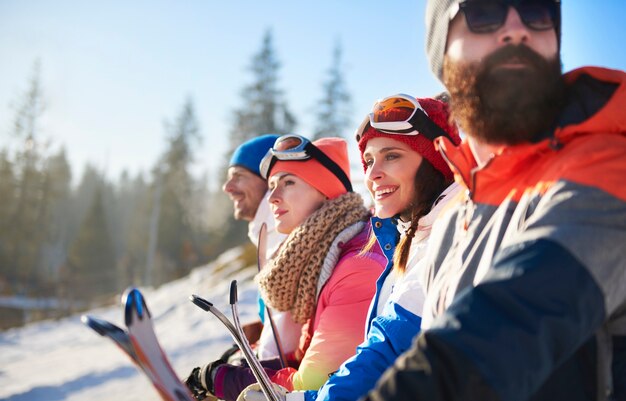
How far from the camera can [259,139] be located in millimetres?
5391

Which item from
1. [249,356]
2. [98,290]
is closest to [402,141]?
[249,356]

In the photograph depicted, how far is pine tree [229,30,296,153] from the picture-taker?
29.5m

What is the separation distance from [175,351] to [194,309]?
3.88m

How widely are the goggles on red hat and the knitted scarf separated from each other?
0.55 m

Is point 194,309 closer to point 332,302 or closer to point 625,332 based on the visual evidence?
point 332,302

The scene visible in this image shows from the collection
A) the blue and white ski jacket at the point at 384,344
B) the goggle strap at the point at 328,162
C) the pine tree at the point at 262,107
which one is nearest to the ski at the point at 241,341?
the blue and white ski jacket at the point at 384,344

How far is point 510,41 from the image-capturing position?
4.62 feet

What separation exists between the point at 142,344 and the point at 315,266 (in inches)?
82.7

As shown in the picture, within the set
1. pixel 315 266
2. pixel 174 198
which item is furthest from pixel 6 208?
pixel 315 266

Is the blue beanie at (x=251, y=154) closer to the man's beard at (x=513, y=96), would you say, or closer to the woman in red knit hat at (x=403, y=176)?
the woman in red knit hat at (x=403, y=176)

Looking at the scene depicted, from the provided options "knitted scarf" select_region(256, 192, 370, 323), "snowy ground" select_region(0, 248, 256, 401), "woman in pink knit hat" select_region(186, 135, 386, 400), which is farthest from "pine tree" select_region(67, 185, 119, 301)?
"knitted scarf" select_region(256, 192, 370, 323)

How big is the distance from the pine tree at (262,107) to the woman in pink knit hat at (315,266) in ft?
83.8

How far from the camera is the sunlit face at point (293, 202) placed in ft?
12.5

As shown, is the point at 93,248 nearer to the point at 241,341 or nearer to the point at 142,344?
the point at 241,341
